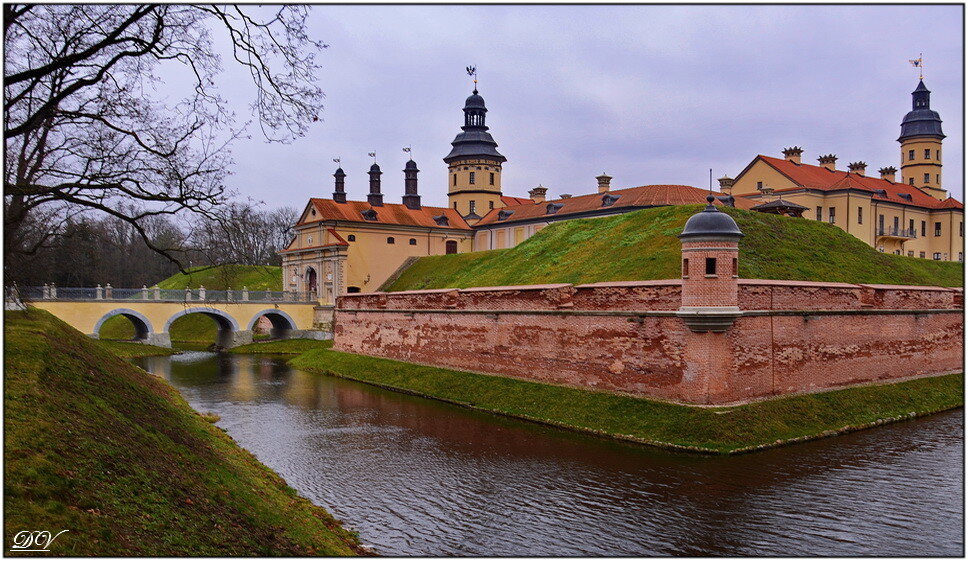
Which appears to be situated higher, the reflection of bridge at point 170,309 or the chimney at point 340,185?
the chimney at point 340,185

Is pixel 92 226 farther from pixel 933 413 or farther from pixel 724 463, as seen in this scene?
pixel 933 413

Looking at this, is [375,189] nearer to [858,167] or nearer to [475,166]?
[475,166]

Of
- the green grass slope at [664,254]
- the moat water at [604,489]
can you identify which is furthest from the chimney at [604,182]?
the moat water at [604,489]

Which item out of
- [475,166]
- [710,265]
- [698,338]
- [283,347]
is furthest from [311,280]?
[710,265]

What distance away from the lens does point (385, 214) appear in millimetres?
50656

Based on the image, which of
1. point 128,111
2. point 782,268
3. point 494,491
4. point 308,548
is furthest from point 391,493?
point 782,268

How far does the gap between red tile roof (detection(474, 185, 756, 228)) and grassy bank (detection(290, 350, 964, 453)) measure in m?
20.4

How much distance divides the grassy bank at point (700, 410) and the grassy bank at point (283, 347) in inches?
746

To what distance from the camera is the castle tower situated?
15.9 m

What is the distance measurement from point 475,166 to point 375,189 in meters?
9.11

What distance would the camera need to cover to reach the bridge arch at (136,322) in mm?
39375

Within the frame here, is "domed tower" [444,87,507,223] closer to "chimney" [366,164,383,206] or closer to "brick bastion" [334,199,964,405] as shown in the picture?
"chimney" [366,164,383,206]

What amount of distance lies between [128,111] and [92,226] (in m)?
2.88

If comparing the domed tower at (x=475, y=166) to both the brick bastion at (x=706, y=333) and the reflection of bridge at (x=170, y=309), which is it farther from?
the brick bastion at (x=706, y=333)
